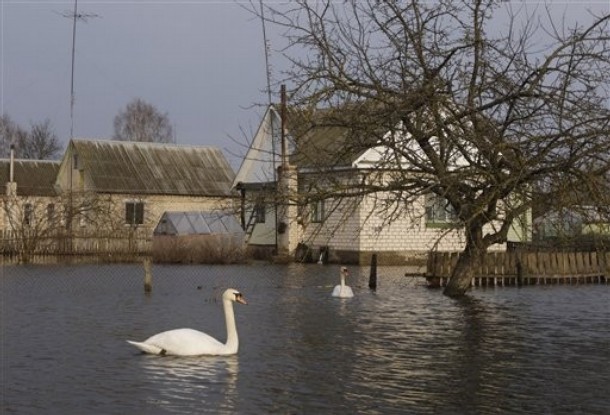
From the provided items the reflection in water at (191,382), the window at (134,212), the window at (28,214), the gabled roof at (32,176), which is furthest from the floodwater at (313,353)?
the gabled roof at (32,176)

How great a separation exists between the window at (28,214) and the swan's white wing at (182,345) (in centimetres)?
2894

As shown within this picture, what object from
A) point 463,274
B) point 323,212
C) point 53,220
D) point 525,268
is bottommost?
point 463,274

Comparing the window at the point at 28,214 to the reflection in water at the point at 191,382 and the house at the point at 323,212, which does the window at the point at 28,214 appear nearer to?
the house at the point at 323,212

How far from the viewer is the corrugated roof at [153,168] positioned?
188 feet

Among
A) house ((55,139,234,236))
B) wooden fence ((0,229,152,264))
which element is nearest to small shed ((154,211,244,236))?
wooden fence ((0,229,152,264))

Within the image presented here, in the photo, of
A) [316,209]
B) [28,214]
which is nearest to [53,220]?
[28,214]

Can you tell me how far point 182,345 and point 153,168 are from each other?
44627 millimetres

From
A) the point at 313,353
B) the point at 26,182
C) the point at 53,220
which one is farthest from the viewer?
the point at 26,182

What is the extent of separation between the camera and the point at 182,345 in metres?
15.6

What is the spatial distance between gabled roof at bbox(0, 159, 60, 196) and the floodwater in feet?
113

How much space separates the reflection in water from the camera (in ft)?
40.0

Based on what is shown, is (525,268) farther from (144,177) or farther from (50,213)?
(144,177)

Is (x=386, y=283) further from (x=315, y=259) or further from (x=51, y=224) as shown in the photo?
(x=51, y=224)

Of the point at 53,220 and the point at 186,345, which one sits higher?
the point at 53,220
